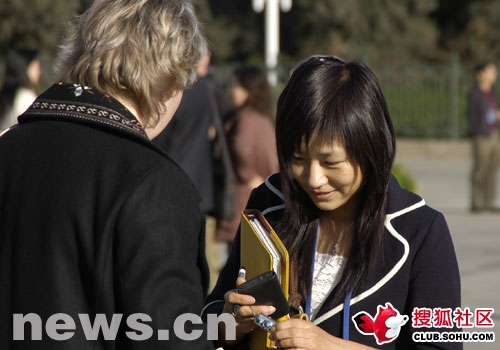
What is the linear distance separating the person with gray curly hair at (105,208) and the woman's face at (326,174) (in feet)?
1.34

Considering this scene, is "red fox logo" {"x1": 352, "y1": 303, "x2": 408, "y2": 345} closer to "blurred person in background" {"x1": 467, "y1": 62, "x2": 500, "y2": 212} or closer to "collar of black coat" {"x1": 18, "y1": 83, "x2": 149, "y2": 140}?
"collar of black coat" {"x1": 18, "y1": 83, "x2": 149, "y2": 140}

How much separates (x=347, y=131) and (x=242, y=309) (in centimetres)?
51

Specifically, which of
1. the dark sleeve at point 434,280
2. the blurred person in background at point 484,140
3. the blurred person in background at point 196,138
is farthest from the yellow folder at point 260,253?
the blurred person in background at point 484,140

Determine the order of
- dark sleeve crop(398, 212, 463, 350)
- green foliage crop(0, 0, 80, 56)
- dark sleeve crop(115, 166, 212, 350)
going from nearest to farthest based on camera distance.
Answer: dark sleeve crop(115, 166, 212, 350) → dark sleeve crop(398, 212, 463, 350) → green foliage crop(0, 0, 80, 56)

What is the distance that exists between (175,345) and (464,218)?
10874mm

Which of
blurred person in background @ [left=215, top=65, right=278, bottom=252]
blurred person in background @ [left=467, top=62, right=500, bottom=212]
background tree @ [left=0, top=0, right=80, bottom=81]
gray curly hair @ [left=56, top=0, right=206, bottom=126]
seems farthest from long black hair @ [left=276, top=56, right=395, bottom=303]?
background tree @ [left=0, top=0, right=80, bottom=81]

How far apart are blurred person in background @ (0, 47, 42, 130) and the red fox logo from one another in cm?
484

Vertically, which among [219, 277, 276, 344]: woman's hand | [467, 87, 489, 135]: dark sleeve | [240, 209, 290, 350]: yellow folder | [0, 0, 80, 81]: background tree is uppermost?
[0, 0, 80, 81]: background tree

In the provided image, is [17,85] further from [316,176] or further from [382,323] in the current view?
[382,323]

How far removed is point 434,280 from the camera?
2.52m

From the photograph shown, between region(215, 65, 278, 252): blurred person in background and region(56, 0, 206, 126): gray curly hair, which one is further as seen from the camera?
region(215, 65, 278, 252): blurred person in background

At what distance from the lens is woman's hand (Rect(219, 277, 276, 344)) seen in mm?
2381

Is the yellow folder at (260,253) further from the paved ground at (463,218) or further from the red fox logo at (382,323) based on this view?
the paved ground at (463,218)

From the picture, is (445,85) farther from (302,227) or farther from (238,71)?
(302,227)
